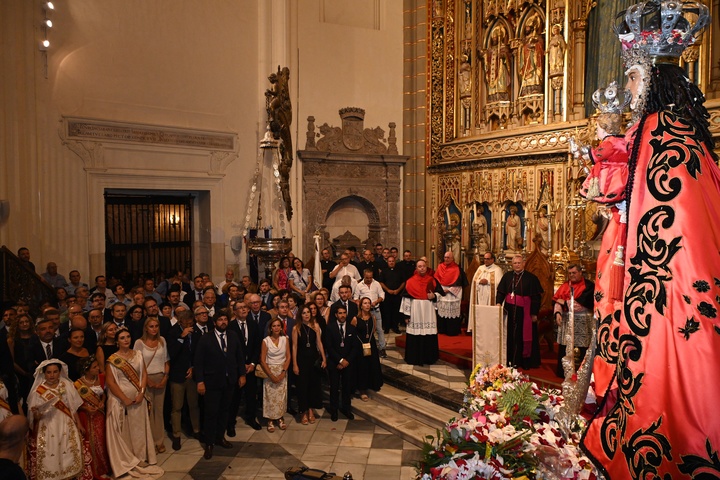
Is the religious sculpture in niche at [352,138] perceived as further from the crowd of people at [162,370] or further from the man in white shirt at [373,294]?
the crowd of people at [162,370]

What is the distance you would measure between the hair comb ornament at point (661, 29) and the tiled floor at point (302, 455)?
4.92 metres

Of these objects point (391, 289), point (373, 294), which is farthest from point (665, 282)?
point (391, 289)

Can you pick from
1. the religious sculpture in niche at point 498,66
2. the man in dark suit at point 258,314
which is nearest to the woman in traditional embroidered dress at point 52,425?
the man in dark suit at point 258,314

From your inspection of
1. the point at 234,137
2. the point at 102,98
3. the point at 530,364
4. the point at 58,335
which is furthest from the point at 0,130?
the point at 530,364

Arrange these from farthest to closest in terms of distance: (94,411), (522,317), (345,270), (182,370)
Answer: (345,270)
(522,317)
(182,370)
(94,411)

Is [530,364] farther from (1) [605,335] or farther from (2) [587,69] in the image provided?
(2) [587,69]

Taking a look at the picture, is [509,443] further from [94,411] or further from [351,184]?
[351,184]

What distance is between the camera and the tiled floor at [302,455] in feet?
20.5

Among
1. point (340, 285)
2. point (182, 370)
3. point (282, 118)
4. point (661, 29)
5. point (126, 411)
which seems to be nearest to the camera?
point (661, 29)

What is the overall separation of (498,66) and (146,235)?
9174mm

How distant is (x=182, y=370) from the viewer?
6.91 m

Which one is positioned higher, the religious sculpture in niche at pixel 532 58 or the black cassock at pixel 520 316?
the religious sculpture in niche at pixel 532 58

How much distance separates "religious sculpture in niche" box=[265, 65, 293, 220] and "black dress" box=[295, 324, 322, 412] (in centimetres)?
615

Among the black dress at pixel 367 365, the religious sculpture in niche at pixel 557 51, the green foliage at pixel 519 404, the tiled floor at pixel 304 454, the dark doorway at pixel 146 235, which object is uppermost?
the religious sculpture in niche at pixel 557 51
